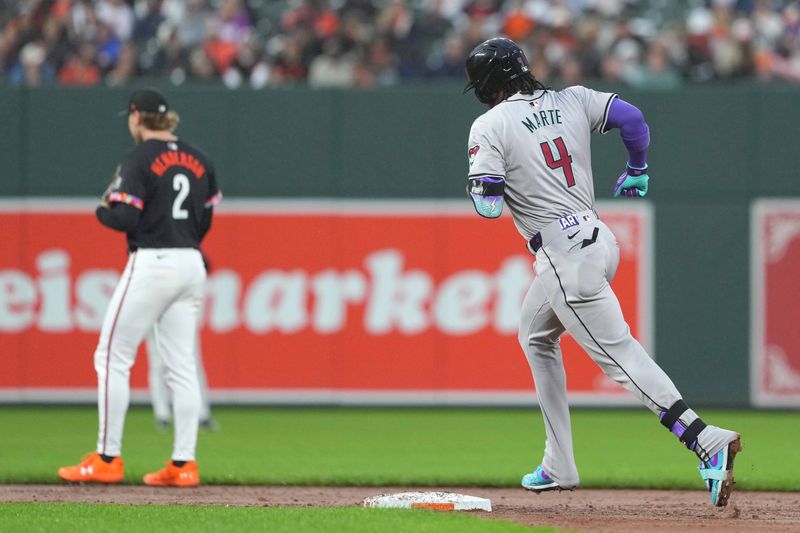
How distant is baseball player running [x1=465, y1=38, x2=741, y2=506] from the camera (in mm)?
6148

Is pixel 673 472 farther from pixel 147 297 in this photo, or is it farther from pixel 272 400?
pixel 272 400

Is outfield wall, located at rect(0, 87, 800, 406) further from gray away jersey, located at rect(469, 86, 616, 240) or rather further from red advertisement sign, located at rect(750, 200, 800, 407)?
gray away jersey, located at rect(469, 86, 616, 240)

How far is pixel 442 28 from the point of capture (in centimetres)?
1520

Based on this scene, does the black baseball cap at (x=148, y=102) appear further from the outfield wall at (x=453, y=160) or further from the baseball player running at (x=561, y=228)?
the outfield wall at (x=453, y=160)

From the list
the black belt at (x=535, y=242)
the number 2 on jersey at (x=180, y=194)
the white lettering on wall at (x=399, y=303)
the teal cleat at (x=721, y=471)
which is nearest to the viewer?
the teal cleat at (x=721, y=471)

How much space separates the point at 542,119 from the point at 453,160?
6874 mm

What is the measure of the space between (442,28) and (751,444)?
6.71 metres

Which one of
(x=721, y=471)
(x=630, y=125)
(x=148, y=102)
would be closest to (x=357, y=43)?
(x=148, y=102)

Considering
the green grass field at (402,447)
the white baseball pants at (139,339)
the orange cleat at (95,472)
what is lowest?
the green grass field at (402,447)

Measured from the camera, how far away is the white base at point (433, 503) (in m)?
6.55

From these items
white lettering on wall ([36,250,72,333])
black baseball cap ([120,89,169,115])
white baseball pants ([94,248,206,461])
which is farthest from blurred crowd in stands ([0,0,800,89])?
white baseball pants ([94,248,206,461])

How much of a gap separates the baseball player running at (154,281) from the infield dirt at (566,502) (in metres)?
0.20

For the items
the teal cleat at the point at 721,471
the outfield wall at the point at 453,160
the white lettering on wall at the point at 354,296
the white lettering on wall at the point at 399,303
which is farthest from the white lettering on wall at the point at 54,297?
the teal cleat at the point at 721,471

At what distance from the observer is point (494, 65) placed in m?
6.41
